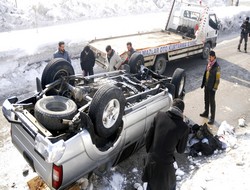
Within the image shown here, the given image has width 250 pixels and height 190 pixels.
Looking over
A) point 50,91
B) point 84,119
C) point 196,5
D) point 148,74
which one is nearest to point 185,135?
point 84,119

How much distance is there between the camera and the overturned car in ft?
12.7

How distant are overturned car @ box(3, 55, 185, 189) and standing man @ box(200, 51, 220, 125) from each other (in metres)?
1.81

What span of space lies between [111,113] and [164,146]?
1.13m

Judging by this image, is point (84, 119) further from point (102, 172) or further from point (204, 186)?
point (204, 186)

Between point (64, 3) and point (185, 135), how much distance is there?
52.2ft

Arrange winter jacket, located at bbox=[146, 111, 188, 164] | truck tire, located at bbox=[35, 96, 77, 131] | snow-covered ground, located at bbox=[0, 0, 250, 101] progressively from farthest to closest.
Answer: snow-covered ground, located at bbox=[0, 0, 250, 101] → truck tire, located at bbox=[35, 96, 77, 131] → winter jacket, located at bbox=[146, 111, 188, 164]

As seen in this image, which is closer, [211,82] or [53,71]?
[53,71]

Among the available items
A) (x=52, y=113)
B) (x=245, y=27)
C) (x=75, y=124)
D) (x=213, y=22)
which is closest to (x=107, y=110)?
(x=75, y=124)

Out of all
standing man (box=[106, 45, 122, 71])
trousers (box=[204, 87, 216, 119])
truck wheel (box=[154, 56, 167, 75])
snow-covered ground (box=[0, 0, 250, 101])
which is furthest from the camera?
truck wheel (box=[154, 56, 167, 75])

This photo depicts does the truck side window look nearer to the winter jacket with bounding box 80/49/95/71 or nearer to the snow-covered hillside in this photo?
the winter jacket with bounding box 80/49/95/71

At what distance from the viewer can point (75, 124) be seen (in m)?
4.11

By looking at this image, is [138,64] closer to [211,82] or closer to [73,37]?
[211,82]

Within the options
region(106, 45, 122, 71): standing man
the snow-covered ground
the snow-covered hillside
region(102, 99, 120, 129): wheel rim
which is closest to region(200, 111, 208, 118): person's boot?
region(106, 45, 122, 71): standing man

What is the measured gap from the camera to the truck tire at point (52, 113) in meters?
4.13
